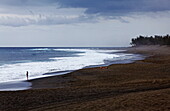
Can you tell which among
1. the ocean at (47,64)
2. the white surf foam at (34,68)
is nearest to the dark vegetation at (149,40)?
the ocean at (47,64)

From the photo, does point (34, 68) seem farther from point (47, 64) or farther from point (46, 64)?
point (46, 64)

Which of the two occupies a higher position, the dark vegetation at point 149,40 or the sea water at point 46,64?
the dark vegetation at point 149,40

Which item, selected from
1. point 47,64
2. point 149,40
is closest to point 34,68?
point 47,64

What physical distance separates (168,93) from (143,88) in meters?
2.56

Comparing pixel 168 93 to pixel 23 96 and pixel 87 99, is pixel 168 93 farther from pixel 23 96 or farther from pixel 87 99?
pixel 23 96

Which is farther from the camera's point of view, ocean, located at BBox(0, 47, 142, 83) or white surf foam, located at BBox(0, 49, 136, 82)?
ocean, located at BBox(0, 47, 142, 83)

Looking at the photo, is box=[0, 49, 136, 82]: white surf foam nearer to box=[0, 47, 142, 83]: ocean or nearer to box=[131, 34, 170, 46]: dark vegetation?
box=[0, 47, 142, 83]: ocean

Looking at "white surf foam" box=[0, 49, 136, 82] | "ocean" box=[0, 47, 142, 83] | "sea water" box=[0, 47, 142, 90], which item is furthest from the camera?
"ocean" box=[0, 47, 142, 83]

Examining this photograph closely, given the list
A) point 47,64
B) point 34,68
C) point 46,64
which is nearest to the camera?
point 34,68

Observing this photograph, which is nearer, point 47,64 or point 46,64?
point 47,64

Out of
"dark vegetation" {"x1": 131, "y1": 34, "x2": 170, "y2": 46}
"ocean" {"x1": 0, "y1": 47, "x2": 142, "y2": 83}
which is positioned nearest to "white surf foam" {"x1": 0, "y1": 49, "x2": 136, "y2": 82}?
"ocean" {"x1": 0, "y1": 47, "x2": 142, "y2": 83}

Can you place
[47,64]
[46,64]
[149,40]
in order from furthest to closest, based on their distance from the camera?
[149,40], [46,64], [47,64]

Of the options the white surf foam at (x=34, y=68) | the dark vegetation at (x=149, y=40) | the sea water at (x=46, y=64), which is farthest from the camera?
the dark vegetation at (x=149, y=40)

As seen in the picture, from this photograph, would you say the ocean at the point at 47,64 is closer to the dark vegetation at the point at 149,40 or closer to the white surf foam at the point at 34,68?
the white surf foam at the point at 34,68
